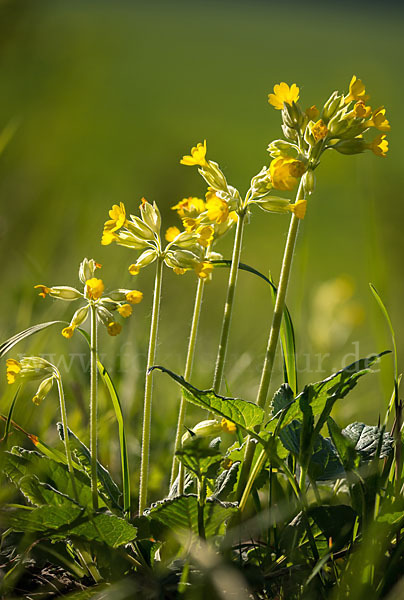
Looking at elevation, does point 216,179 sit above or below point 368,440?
above

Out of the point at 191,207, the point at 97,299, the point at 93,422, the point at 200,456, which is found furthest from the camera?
the point at 191,207

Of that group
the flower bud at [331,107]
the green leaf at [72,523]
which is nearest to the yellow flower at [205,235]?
the flower bud at [331,107]

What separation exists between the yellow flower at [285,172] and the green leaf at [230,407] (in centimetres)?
41

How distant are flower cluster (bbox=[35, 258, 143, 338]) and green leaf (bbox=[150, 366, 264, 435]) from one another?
0.18 m

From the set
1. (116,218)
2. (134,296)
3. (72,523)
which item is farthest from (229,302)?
(72,523)

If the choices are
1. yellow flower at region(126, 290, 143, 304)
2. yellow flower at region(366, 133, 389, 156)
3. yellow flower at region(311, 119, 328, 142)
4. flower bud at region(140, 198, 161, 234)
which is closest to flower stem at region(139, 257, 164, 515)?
yellow flower at region(126, 290, 143, 304)

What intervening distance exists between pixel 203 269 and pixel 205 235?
2.6 inches

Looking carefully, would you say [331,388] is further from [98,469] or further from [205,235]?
[98,469]

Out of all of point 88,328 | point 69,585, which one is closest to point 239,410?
point 69,585

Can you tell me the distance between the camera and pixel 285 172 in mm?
1194

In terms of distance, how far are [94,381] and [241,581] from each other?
42 centimetres

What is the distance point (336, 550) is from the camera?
1.19 meters

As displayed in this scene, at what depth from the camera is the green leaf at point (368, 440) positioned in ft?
3.97

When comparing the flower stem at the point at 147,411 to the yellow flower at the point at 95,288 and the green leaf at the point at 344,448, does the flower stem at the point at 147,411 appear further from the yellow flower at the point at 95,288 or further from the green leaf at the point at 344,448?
the green leaf at the point at 344,448
